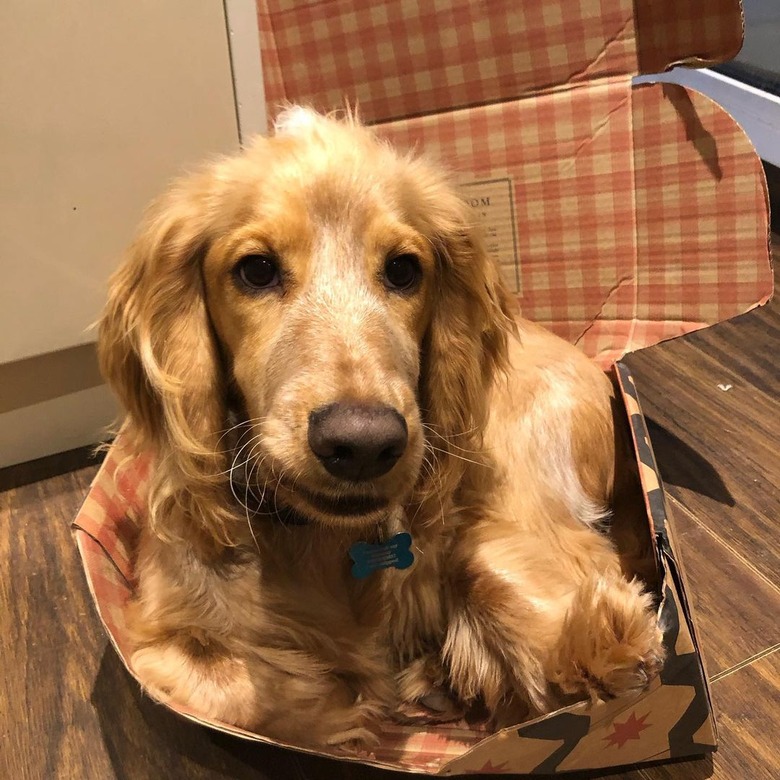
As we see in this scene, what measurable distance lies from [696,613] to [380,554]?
1.94 ft

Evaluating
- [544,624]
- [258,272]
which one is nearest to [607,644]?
[544,624]

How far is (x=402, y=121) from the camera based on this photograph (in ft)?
5.29

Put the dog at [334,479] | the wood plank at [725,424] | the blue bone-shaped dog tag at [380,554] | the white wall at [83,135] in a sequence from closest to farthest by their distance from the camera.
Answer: the dog at [334,479] → the blue bone-shaped dog tag at [380,554] → the white wall at [83,135] → the wood plank at [725,424]

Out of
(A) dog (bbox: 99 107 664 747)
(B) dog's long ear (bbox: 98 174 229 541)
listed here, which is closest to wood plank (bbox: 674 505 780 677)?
(A) dog (bbox: 99 107 664 747)

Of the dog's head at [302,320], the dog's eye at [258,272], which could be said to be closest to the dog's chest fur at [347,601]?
the dog's head at [302,320]

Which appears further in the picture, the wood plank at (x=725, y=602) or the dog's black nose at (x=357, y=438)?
the wood plank at (x=725, y=602)

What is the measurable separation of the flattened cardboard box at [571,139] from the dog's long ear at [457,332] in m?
0.31

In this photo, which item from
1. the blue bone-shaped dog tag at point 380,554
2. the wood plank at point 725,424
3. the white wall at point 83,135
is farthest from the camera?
the wood plank at point 725,424

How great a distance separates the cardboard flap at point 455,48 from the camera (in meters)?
1.46

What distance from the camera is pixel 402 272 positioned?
1034 millimetres

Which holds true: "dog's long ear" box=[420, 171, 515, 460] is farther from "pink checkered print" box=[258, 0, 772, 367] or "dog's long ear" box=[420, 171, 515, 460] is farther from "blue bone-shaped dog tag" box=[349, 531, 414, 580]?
"pink checkered print" box=[258, 0, 772, 367]

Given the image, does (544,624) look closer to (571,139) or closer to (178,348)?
(178,348)

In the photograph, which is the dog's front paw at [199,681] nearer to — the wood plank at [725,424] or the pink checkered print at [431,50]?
the wood plank at [725,424]

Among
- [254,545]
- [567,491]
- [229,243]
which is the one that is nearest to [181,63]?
[229,243]
